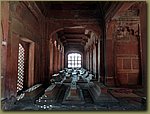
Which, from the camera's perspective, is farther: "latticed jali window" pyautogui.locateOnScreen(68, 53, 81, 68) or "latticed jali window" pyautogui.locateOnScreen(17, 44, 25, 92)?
"latticed jali window" pyautogui.locateOnScreen(68, 53, 81, 68)

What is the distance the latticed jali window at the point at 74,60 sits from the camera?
80.3 ft

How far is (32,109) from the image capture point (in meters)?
4.17

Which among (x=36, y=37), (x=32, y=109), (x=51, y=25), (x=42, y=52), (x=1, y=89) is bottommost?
(x=32, y=109)

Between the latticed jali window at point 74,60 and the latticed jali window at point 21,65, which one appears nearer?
the latticed jali window at point 21,65

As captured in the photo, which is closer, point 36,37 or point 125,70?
point 36,37

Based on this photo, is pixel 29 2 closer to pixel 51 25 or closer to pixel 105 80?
pixel 51 25

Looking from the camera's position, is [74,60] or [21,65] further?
[74,60]

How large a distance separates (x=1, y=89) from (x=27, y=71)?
10.3 feet

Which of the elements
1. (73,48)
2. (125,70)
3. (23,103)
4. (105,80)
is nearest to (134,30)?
(125,70)

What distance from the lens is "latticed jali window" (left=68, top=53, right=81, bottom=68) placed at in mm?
24484

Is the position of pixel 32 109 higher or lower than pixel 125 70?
lower

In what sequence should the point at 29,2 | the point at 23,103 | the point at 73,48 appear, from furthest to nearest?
the point at 73,48 < the point at 29,2 < the point at 23,103

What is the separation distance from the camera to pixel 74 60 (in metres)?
24.5

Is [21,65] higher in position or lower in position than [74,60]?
lower
